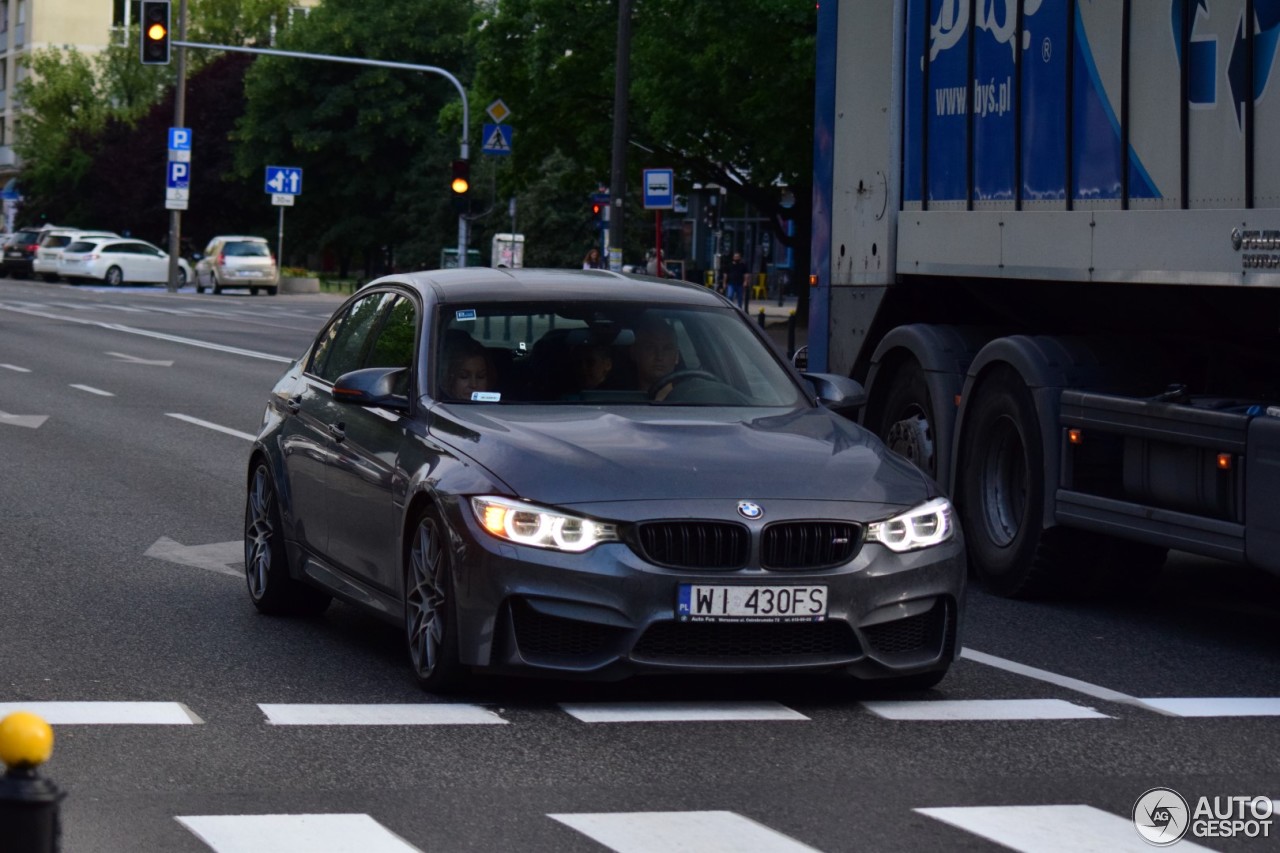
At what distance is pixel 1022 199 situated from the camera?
416 inches

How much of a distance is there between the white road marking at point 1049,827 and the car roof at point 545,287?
3218 millimetres

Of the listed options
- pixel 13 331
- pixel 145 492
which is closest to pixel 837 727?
pixel 145 492

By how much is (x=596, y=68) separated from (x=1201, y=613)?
37.5 metres

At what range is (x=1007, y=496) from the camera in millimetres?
10719

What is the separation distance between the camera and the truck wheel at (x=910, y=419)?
11.5 metres

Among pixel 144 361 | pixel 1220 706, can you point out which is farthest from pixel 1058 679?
pixel 144 361

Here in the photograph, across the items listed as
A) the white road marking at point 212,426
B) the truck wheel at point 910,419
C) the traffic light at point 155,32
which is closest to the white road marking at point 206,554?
the truck wheel at point 910,419

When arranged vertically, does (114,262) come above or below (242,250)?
below

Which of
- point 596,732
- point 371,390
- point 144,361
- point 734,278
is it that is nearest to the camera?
point 596,732

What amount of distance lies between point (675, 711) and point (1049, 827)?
5.85 ft

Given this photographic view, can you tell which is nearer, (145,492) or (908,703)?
(908,703)

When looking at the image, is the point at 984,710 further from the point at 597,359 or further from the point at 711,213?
the point at 711,213

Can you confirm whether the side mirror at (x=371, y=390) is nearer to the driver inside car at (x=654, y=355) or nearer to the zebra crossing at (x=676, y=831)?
the driver inside car at (x=654, y=355)

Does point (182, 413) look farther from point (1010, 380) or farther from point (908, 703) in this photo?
point (908, 703)
